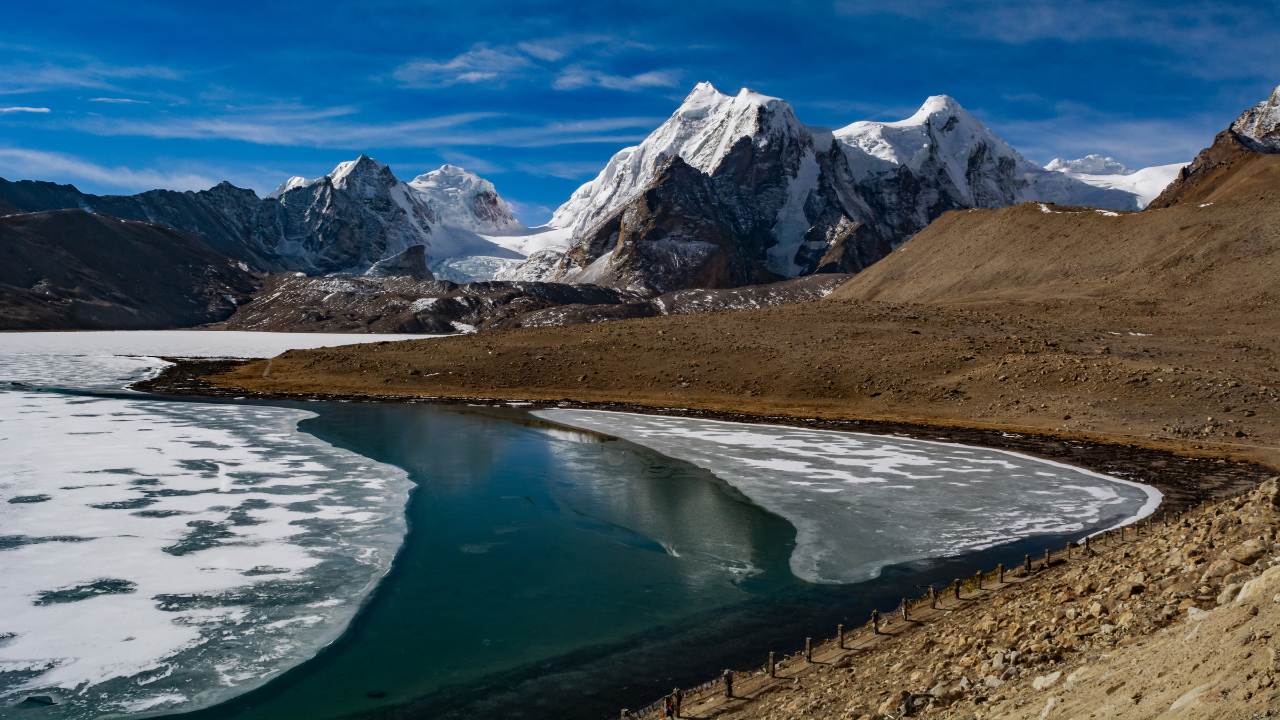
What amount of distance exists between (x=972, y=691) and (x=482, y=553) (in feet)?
38.8

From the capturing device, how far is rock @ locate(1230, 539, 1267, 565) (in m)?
9.93

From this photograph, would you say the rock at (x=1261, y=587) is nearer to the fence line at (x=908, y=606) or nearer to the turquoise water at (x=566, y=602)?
the fence line at (x=908, y=606)

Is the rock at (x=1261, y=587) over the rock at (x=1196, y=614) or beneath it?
over

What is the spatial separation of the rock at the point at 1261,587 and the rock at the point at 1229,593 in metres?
0.57

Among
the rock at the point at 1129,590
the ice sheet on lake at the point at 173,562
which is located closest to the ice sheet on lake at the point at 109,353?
the ice sheet on lake at the point at 173,562

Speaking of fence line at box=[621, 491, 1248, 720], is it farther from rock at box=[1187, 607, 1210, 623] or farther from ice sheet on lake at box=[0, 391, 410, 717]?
ice sheet on lake at box=[0, 391, 410, 717]

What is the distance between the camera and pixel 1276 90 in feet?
607

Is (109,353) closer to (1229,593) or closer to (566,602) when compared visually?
(566,602)

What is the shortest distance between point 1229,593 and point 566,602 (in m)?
10.4

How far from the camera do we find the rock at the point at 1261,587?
7.78 meters

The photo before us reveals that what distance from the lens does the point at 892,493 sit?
971 inches

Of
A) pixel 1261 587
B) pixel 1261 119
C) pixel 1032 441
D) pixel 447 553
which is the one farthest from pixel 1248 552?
pixel 1261 119

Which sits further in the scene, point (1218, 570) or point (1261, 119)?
point (1261, 119)

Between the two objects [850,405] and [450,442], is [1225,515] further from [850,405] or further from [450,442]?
[850,405]
